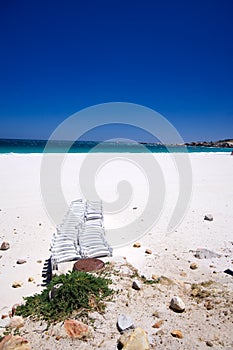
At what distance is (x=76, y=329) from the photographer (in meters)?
2.74

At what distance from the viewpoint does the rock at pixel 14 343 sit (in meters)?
2.50

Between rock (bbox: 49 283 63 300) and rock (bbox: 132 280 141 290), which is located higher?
rock (bbox: 49 283 63 300)

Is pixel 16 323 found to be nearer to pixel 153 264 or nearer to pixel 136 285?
pixel 136 285

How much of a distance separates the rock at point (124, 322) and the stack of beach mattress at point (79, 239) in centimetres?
169

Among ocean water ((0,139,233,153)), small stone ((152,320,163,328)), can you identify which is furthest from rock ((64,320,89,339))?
ocean water ((0,139,233,153))

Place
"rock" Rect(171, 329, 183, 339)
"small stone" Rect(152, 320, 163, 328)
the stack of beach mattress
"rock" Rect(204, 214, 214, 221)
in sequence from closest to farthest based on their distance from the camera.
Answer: "rock" Rect(171, 329, 183, 339) < "small stone" Rect(152, 320, 163, 328) < the stack of beach mattress < "rock" Rect(204, 214, 214, 221)

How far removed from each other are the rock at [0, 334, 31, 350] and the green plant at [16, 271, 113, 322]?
404mm

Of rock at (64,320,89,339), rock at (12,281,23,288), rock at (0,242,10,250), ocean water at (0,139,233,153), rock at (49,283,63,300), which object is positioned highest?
ocean water at (0,139,233,153)

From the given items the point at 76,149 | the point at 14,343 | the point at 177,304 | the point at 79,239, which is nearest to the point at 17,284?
the point at 79,239

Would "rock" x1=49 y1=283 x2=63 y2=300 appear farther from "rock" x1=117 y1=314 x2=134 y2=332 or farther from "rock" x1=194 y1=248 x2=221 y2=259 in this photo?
"rock" x1=194 y1=248 x2=221 y2=259

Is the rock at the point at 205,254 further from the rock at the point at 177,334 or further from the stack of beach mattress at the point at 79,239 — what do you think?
the rock at the point at 177,334

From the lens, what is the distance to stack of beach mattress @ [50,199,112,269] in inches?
177

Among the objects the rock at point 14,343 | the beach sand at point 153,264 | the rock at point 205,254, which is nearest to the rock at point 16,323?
the beach sand at point 153,264

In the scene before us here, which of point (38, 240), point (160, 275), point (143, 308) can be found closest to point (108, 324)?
point (143, 308)
